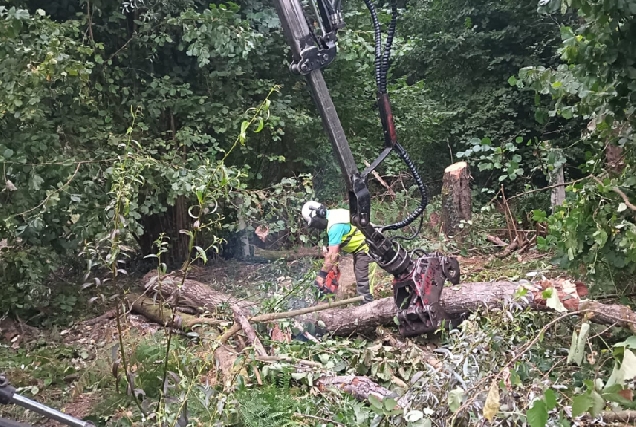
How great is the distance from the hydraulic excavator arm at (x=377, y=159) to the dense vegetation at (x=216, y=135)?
295mm

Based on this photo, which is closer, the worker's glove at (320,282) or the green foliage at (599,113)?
the green foliage at (599,113)

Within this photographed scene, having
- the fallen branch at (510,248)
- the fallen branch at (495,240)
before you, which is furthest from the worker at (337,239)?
the fallen branch at (495,240)

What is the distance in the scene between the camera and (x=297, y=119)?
5.97m

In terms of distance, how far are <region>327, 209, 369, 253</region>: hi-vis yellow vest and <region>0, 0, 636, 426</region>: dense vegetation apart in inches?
18.9

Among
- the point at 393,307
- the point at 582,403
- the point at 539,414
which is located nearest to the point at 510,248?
the point at 393,307

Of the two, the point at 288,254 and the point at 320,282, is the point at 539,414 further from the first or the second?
the point at 288,254

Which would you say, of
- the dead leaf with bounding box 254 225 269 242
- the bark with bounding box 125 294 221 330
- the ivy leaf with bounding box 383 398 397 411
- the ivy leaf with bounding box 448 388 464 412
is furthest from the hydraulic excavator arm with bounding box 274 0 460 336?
the dead leaf with bounding box 254 225 269 242

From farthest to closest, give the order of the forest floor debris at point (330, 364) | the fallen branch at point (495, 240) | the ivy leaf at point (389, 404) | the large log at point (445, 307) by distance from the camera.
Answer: the fallen branch at point (495, 240) → the large log at point (445, 307) → the forest floor debris at point (330, 364) → the ivy leaf at point (389, 404)

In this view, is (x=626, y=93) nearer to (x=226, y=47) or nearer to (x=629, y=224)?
(x=629, y=224)

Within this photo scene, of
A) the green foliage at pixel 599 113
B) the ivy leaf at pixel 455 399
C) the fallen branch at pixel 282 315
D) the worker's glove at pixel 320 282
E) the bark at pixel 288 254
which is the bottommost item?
the bark at pixel 288 254

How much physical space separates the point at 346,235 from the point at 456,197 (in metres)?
1.99

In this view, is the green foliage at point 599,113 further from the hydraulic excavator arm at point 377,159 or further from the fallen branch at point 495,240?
the fallen branch at point 495,240

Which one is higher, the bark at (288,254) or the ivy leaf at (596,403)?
the ivy leaf at (596,403)

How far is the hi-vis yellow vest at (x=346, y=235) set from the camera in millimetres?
5039
